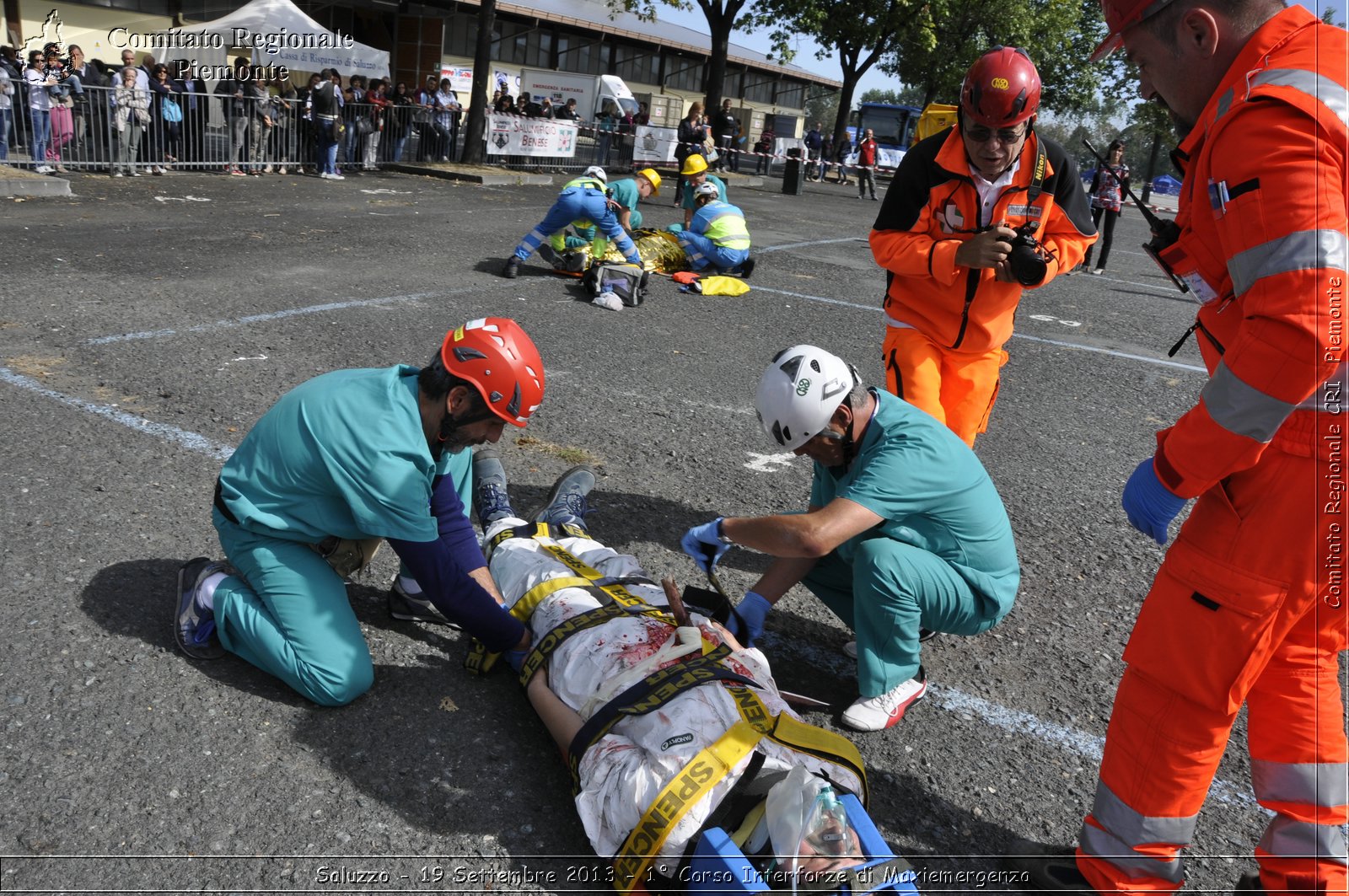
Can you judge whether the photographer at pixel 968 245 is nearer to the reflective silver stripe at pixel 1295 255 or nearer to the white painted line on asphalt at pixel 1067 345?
the reflective silver stripe at pixel 1295 255

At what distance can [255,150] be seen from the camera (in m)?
17.3

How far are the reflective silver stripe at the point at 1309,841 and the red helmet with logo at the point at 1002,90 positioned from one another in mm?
2726

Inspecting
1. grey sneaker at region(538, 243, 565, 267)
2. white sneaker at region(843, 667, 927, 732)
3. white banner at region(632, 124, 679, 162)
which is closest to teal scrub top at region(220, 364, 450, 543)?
white sneaker at region(843, 667, 927, 732)

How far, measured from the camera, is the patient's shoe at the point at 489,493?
14.3ft

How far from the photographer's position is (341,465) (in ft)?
10.1

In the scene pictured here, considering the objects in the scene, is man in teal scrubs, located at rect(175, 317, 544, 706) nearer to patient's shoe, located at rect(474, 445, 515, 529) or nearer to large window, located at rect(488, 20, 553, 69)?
patient's shoe, located at rect(474, 445, 515, 529)

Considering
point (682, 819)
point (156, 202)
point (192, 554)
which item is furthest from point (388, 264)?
point (682, 819)

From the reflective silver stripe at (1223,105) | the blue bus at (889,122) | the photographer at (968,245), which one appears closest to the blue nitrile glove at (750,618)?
the photographer at (968,245)

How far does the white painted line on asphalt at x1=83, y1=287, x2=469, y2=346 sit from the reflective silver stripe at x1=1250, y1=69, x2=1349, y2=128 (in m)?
6.35

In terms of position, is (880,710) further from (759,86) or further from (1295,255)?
(759,86)

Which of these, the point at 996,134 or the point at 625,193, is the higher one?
the point at 996,134

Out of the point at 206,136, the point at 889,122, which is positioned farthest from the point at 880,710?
the point at 889,122

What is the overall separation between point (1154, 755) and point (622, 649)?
1.48 m

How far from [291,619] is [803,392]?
180 cm
